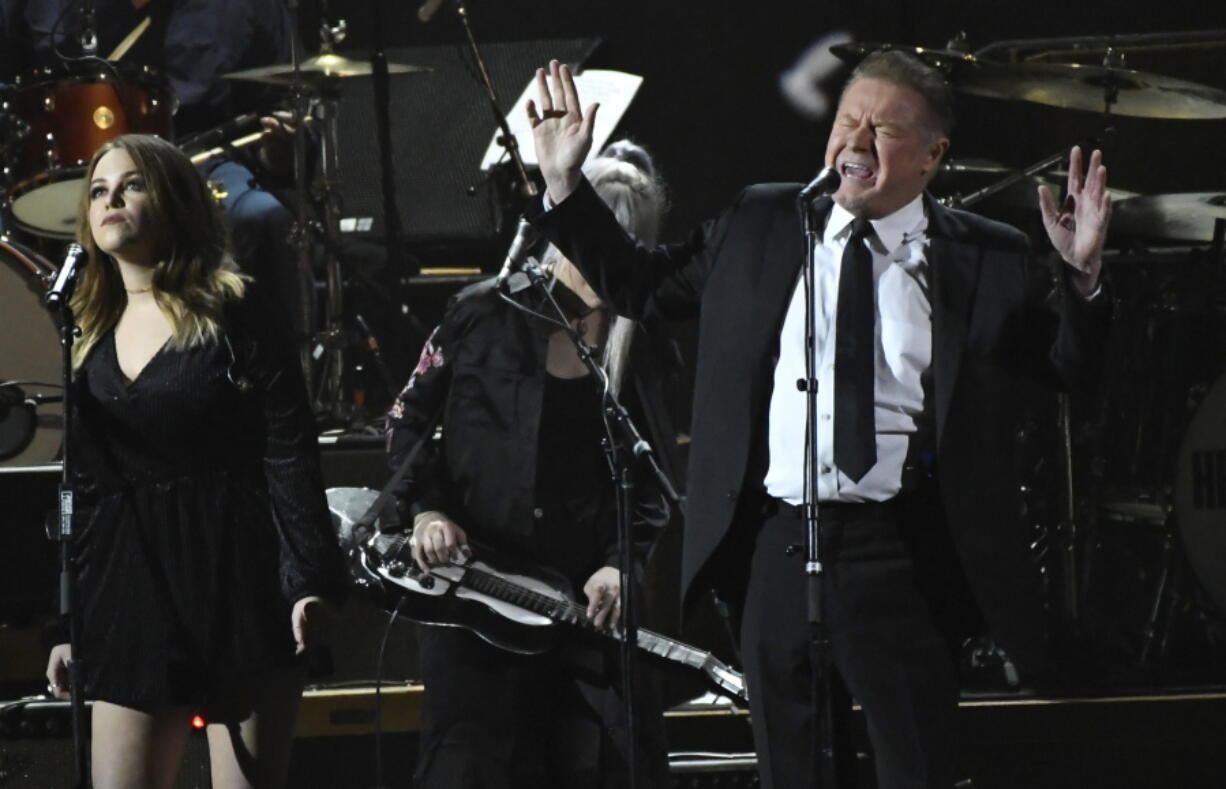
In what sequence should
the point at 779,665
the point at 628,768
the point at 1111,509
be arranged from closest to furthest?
the point at 779,665
the point at 628,768
the point at 1111,509

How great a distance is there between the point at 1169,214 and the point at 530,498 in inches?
117

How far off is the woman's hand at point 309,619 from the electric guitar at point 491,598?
74cm

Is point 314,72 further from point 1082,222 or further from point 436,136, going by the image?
point 1082,222

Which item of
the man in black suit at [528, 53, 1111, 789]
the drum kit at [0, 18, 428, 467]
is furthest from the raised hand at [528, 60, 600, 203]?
the drum kit at [0, 18, 428, 467]

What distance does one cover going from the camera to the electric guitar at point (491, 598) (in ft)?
14.1

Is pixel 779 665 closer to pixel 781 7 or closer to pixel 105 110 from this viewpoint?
pixel 105 110

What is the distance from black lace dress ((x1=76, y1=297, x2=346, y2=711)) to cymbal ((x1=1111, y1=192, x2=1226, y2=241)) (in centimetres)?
346

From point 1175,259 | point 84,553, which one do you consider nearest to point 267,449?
point 84,553

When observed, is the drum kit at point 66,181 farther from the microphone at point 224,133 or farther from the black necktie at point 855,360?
the black necktie at point 855,360

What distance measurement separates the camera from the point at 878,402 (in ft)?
10.9

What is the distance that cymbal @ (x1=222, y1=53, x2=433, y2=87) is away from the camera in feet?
→ 22.8

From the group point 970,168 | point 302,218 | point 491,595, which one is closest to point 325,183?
point 302,218

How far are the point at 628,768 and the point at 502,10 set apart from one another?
5.19m

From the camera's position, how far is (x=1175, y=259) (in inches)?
258
